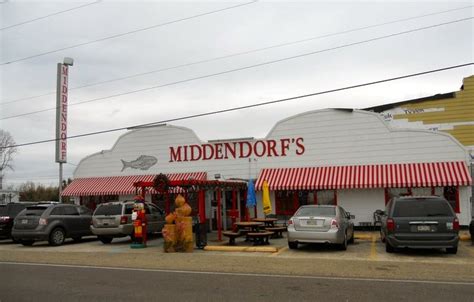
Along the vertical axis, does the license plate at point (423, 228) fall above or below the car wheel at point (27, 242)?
above

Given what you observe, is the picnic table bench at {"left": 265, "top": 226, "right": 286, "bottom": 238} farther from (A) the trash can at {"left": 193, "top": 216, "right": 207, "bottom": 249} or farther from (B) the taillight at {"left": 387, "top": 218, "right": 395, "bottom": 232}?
(B) the taillight at {"left": 387, "top": 218, "right": 395, "bottom": 232}

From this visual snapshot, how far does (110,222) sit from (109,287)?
32.3 feet

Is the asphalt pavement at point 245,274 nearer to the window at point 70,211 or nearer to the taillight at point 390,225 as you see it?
the taillight at point 390,225

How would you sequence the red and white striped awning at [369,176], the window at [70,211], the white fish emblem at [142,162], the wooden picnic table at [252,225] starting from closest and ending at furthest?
1. the wooden picnic table at [252,225]
2. the window at [70,211]
3. the red and white striped awning at [369,176]
4. the white fish emblem at [142,162]

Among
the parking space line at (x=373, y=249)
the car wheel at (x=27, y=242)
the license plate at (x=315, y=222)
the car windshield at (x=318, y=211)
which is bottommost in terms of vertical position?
the parking space line at (x=373, y=249)

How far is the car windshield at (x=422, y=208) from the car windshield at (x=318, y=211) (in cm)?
202

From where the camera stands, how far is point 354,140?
23.9 m

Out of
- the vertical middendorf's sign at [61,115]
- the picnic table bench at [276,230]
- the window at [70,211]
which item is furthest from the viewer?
the vertical middendorf's sign at [61,115]

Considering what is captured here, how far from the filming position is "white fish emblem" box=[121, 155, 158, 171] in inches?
1113

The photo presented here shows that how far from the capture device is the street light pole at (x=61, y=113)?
2944 centimetres

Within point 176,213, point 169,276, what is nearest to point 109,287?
point 169,276

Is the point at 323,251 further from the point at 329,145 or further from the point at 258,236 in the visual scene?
the point at 329,145

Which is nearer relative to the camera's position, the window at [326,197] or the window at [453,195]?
the window at [453,195]

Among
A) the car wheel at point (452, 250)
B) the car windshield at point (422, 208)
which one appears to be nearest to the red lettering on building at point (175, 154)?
the car windshield at point (422, 208)
